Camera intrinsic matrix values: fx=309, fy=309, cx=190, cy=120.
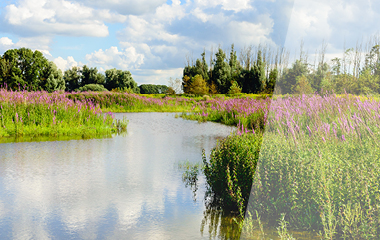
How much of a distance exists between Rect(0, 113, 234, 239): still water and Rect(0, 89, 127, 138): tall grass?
81.6 inches

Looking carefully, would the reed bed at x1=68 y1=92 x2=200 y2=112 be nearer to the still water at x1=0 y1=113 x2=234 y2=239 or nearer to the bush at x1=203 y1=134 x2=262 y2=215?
the still water at x1=0 y1=113 x2=234 y2=239

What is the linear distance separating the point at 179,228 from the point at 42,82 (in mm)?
50842

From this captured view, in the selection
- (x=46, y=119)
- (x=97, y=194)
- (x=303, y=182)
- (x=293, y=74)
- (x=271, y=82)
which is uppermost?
(x=293, y=74)

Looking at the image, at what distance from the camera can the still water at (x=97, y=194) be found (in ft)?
11.1

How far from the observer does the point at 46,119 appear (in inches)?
427

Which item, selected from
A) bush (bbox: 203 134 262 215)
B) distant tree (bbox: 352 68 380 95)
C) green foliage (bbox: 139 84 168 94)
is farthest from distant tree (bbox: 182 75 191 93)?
bush (bbox: 203 134 262 215)

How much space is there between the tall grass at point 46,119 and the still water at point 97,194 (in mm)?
2073

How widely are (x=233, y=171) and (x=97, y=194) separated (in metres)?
2.03

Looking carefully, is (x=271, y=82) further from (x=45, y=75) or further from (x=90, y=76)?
(x=45, y=75)

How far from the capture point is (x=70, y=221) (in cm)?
358

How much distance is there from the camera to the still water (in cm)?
338

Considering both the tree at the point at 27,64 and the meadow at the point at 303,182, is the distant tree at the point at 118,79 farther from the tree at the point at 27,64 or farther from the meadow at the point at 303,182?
the meadow at the point at 303,182

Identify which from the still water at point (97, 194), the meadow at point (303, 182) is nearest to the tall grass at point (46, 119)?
the still water at point (97, 194)

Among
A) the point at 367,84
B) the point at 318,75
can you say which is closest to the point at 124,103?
the point at 367,84
